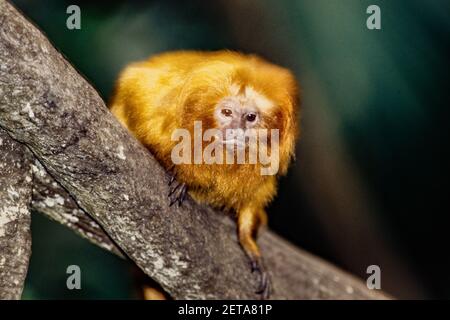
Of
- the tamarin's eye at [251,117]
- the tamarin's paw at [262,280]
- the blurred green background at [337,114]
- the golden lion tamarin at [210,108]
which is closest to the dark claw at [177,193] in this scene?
the golden lion tamarin at [210,108]

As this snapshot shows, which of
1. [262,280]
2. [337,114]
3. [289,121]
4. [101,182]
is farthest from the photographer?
[337,114]

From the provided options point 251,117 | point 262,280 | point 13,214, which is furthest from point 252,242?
point 13,214

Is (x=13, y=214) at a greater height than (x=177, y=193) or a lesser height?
lesser

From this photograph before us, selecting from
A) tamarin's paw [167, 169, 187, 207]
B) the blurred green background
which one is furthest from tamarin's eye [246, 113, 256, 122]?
the blurred green background

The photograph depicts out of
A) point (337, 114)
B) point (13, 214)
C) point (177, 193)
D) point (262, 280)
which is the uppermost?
point (337, 114)

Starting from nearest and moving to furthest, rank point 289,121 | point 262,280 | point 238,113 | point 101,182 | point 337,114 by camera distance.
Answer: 1. point 101,182
2. point 238,113
3. point 289,121
4. point 262,280
5. point 337,114

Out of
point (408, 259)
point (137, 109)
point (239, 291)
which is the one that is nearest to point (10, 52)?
point (137, 109)

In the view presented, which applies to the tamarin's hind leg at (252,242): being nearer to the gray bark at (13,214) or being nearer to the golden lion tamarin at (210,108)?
the golden lion tamarin at (210,108)

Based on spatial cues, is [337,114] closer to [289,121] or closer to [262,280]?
[262,280]

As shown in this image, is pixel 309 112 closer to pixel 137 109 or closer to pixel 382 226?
pixel 382 226
